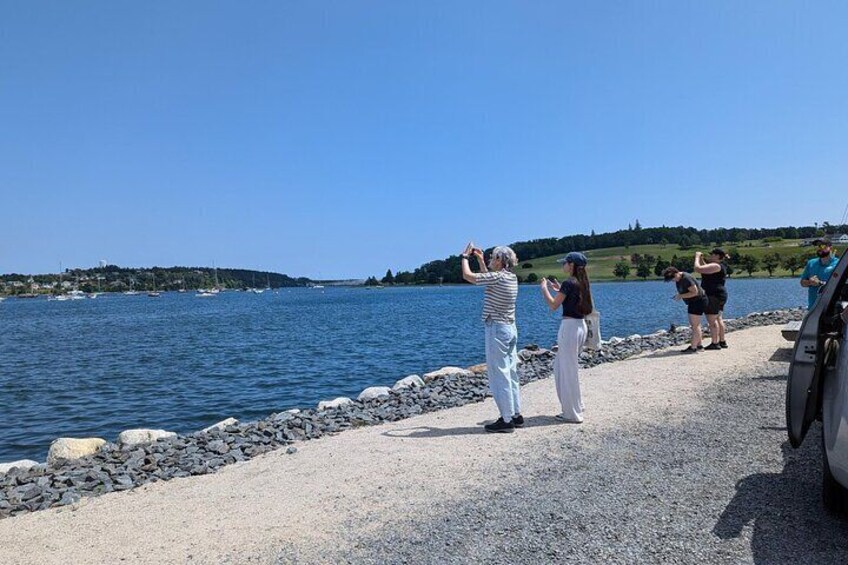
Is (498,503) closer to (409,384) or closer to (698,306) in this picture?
(409,384)

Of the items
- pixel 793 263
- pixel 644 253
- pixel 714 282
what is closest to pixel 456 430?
pixel 714 282

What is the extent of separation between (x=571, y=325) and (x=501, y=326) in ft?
3.63

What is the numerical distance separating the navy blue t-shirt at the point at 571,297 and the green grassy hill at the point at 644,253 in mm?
116309

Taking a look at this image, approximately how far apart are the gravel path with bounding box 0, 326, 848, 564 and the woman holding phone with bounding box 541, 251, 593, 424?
45 centimetres

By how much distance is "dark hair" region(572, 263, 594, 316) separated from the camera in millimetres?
7938

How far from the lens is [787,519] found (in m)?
4.56

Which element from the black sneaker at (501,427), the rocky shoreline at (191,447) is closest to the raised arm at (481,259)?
the black sneaker at (501,427)

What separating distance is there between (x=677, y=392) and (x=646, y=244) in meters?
172

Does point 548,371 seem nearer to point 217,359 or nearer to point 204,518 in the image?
point 204,518

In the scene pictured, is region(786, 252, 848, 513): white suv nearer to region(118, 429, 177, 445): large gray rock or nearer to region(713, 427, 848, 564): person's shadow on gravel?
region(713, 427, 848, 564): person's shadow on gravel

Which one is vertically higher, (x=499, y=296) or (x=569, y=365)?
(x=499, y=296)

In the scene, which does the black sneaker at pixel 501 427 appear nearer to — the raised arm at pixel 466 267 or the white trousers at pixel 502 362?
the white trousers at pixel 502 362

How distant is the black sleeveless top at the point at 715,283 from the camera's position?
13.5m

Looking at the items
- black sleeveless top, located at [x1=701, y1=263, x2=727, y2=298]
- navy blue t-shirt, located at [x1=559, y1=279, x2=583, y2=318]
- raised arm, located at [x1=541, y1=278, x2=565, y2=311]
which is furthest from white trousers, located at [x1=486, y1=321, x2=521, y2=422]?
black sleeveless top, located at [x1=701, y1=263, x2=727, y2=298]
